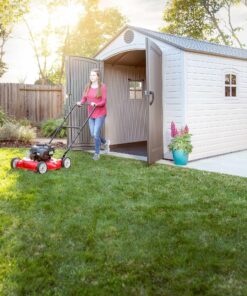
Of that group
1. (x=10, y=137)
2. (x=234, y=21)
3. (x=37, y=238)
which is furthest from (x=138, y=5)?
(x=37, y=238)

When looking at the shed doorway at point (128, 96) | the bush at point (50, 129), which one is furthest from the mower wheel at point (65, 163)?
the bush at point (50, 129)

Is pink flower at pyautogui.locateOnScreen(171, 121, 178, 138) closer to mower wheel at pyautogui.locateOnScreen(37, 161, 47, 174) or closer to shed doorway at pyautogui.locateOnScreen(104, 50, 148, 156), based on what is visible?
shed doorway at pyautogui.locateOnScreen(104, 50, 148, 156)

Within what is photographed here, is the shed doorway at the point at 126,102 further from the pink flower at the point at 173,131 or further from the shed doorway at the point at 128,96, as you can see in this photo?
the pink flower at the point at 173,131

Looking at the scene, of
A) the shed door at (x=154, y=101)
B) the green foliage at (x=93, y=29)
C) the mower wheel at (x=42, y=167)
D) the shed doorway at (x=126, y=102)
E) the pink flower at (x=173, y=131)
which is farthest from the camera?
the green foliage at (x=93, y=29)

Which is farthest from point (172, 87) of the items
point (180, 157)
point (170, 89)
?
point (180, 157)

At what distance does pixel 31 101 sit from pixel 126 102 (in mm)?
5070

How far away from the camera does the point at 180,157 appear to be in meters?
7.66

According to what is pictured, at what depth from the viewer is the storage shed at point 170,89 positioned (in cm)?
793

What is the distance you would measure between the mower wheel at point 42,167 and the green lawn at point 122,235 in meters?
0.19

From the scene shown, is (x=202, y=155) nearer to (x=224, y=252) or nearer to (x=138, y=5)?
(x=224, y=252)

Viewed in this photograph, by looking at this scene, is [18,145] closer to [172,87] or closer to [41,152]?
[41,152]

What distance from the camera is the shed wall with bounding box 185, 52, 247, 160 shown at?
8.19 m

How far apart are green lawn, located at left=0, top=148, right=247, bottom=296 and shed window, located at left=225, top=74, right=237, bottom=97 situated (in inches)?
148

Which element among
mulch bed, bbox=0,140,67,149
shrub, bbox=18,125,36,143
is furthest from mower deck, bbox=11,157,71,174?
shrub, bbox=18,125,36,143
